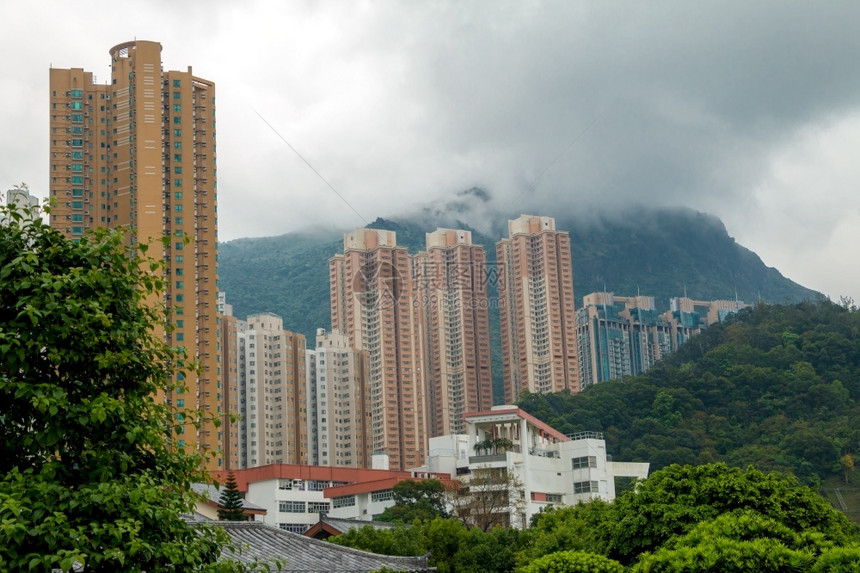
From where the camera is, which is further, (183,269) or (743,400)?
(743,400)

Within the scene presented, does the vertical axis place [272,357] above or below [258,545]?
above

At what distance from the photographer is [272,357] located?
255 feet

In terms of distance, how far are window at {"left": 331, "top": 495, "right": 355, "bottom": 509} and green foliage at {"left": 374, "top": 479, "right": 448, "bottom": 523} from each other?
2.54 m

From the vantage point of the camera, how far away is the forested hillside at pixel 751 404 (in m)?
61.8

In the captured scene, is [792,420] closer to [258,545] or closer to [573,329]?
[573,329]

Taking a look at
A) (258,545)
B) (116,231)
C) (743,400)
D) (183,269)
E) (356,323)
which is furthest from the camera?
(356,323)

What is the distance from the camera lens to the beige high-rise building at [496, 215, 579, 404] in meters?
86.4

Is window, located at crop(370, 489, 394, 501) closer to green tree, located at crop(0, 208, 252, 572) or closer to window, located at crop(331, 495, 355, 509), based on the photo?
window, located at crop(331, 495, 355, 509)

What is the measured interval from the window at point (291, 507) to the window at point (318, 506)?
0.40 meters

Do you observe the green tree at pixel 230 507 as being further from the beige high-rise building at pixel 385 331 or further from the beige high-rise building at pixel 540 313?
the beige high-rise building at pixel 540 313

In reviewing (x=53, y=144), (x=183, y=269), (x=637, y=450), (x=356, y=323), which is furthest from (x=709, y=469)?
A: (x=356, y=323)

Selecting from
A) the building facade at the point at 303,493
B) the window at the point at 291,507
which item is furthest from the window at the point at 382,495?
the window at the point at 291,507

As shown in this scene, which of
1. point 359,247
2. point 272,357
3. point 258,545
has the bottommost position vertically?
point 258,545

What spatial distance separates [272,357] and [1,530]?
71.2 metres
